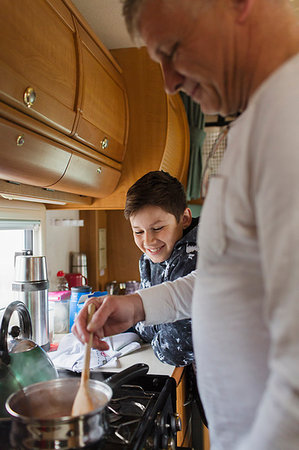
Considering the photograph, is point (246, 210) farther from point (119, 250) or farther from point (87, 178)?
point (119, 250)

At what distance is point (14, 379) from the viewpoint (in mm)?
851

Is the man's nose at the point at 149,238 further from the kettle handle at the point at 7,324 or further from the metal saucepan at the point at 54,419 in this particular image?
the metal saucepan at the point at 54,419

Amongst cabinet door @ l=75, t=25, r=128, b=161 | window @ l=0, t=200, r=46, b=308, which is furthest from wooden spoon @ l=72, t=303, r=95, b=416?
window @ l=0, t=200, r=46, b=308

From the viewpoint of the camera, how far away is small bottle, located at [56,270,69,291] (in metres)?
2.03

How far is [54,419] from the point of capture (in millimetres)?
596

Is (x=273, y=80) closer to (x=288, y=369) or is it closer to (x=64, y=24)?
(x=288, y=369)

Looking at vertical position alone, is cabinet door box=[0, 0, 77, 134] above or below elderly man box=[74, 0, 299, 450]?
above

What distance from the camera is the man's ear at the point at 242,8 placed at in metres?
0.50

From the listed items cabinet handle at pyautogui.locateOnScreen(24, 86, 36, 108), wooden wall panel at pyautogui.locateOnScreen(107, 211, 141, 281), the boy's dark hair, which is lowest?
wooden wall panel at pyautogui.locateOnScreen(107, 211, 141, 281)

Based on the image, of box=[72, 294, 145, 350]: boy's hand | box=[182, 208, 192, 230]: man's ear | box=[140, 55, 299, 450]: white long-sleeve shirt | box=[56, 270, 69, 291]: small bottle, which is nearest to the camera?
box=[140, 55, 299, 450]: white long-sleeve shirt

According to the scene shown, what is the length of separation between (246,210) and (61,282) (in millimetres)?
1750

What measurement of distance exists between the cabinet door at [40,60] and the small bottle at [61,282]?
95 cm

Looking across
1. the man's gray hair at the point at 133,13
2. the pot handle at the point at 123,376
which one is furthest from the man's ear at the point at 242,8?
the pot handle at the point at 123,376

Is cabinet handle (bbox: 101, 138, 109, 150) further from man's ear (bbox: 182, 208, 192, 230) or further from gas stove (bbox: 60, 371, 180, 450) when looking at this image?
gas stove (bbox: 60, 371, 180, 450)
